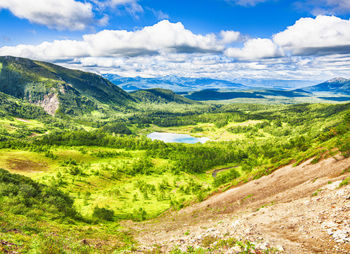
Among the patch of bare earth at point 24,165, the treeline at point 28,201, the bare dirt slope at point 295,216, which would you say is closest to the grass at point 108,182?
the patch of bare earth at point 24,165

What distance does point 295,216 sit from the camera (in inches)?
1227

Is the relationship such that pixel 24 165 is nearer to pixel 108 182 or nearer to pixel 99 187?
pixel 99 187

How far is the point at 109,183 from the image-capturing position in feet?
464

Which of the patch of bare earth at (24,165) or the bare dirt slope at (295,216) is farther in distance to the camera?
the patch of bare earth at (24,165)

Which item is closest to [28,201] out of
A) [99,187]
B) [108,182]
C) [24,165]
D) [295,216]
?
[295,216]

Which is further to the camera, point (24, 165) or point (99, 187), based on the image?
point (24, 165)

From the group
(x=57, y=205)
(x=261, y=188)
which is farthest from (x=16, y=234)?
(x=261, y=188)

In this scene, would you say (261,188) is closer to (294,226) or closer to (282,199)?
(282,199)

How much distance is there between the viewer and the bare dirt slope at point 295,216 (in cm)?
2358

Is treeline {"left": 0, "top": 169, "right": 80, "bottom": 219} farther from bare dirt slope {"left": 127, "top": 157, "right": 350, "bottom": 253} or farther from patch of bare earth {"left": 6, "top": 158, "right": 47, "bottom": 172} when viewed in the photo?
patch of bare earth {"left": 6, "top": 158, "right": 47, "bottom": 172}

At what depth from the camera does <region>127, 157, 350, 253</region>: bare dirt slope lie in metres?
23.6

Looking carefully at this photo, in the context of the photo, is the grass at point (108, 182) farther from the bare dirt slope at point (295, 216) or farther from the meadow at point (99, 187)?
the bare dirt slope at point (295, 216)

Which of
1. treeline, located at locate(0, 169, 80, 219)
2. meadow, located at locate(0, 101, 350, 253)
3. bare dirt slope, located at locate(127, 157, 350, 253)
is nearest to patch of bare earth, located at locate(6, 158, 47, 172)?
meadow, located at locate(0, 101, 350, 253)

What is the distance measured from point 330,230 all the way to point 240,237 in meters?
11.3
